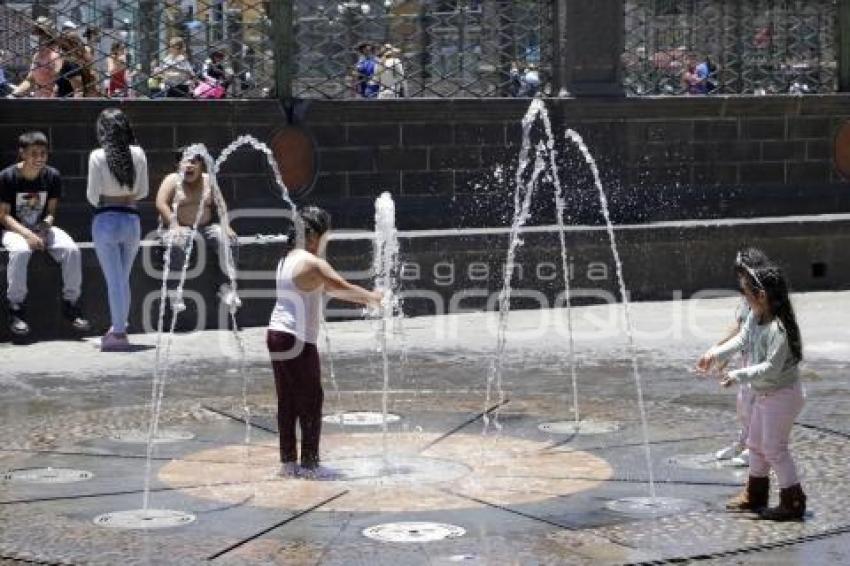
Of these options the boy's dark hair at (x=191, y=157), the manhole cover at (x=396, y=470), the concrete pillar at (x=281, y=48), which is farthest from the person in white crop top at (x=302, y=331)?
the concrete pillar at (x=281, y=48)

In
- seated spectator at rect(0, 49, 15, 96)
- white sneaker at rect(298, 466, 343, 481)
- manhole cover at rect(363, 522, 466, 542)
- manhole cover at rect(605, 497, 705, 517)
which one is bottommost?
manhole cover at rect(363, 522, 466, 542)

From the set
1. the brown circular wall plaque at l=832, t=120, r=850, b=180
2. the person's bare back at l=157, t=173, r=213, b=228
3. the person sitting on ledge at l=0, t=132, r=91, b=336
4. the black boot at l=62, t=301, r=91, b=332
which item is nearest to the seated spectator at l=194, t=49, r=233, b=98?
the person's bare back at l=157, t=173, r=213, b=228

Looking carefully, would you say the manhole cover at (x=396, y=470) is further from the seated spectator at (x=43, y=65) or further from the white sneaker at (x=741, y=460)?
the seated spectator at (x=43, y=65)

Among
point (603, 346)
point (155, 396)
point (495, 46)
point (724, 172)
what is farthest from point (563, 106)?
point (155, 396)

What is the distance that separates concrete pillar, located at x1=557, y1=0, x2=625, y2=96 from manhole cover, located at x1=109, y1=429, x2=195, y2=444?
8389 millimetres

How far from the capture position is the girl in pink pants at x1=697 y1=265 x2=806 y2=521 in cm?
816

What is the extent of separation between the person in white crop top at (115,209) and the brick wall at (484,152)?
211 cm

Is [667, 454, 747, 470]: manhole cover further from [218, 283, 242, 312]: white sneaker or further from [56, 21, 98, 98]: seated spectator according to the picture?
[56, 21, 98, 98]: seated spectator

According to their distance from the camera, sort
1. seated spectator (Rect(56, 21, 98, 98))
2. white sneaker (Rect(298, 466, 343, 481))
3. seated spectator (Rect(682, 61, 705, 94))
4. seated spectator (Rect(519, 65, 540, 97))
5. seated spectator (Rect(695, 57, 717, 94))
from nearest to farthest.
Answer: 1. white sneaker (Rect(298, 466, 343, 481))
2. seated spectator (Rect(56, 21, 98, 98))
3. seated spectator (Rect(519, 65, 540, 97))
4. seated spectator (Rect(682, 61, 705, 94))
5. seated spectator (Rect(695, 57, 717, 94))

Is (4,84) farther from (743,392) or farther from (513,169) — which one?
(743,392)

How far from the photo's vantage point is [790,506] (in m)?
8.24

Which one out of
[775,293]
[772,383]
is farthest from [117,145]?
[772,383]

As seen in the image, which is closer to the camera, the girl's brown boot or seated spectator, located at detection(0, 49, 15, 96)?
the girl's brown boot

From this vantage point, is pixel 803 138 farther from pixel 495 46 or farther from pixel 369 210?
pixel 369 210
